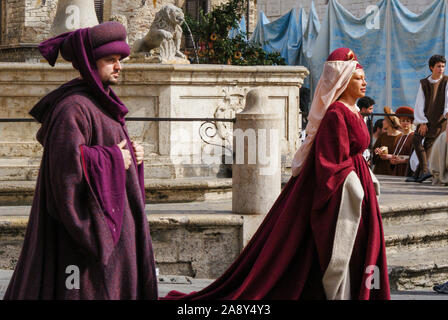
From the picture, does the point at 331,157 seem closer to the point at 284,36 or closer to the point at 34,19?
the point at 284,36

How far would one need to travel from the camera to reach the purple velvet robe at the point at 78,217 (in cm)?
369

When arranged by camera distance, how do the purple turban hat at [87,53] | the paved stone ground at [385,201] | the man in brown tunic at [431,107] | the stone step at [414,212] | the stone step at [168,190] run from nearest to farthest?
the purple turban hat at [87,53], the paved stone ground at [385,201], the stone step at [414,212], the stone step at [168,190], the man in brown tunic at [431,107]

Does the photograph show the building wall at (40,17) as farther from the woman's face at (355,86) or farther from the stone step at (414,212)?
the woman's face at (355,86)

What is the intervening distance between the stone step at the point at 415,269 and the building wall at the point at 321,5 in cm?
1324

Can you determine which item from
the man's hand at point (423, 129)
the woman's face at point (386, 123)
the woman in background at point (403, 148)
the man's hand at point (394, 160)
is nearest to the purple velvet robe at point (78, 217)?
the man's hand at point (423, 129)

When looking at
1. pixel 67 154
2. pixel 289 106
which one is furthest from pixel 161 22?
pixel 67 154

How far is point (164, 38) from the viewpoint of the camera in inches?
377

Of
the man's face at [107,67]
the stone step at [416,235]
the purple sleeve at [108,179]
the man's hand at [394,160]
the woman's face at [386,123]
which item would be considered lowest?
the stone step at [416,235]

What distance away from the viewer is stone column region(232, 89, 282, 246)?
6.84 m

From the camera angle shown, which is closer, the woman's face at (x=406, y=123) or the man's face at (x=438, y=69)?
the man's face at (x=438, y=69)

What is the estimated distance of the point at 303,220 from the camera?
15.2ft

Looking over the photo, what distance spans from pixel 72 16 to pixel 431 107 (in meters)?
4.73

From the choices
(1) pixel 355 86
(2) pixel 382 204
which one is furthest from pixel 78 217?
(2) pixel 382 204
